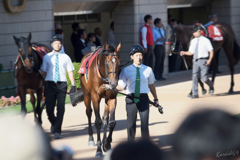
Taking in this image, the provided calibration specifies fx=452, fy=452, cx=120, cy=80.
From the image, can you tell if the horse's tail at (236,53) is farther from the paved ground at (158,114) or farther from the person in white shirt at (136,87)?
the person in white shirt at (136,87)

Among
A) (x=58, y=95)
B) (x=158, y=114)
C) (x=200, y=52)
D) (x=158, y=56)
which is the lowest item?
(x=158, y=114)

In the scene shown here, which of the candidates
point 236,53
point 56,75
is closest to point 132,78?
point 56,75

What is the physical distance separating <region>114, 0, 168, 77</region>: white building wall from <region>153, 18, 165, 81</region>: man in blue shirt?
0.59 m

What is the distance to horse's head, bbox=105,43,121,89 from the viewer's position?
6.50 metres

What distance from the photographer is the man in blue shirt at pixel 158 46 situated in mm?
15219

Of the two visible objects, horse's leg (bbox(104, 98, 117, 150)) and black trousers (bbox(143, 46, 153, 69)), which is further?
black trousers (bbox(143, 46, 153, 69))

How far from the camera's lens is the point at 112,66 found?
6.59 meters

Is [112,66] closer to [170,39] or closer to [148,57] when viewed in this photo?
[170,39]

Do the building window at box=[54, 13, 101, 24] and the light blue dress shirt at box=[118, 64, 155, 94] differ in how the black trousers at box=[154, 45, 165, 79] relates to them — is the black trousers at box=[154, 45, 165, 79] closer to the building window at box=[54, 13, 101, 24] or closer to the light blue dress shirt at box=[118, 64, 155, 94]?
the building window at box=[54, 13, 101, 24]

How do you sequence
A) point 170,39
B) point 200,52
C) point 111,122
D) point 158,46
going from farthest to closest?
point 158,46, point 170,39, point 200,52, point 111,122

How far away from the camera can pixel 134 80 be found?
20.6 feet

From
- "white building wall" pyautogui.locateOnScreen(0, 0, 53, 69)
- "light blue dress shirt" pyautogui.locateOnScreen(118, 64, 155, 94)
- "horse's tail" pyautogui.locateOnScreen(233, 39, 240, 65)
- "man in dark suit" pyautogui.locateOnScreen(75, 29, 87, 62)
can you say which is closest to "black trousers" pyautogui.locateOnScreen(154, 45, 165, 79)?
"horse's tail" pyautogui.locateOnScreen(233, 39, 240, 65)

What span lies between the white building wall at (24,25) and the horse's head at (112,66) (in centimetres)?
641

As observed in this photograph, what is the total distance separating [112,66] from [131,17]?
29.9 ft
